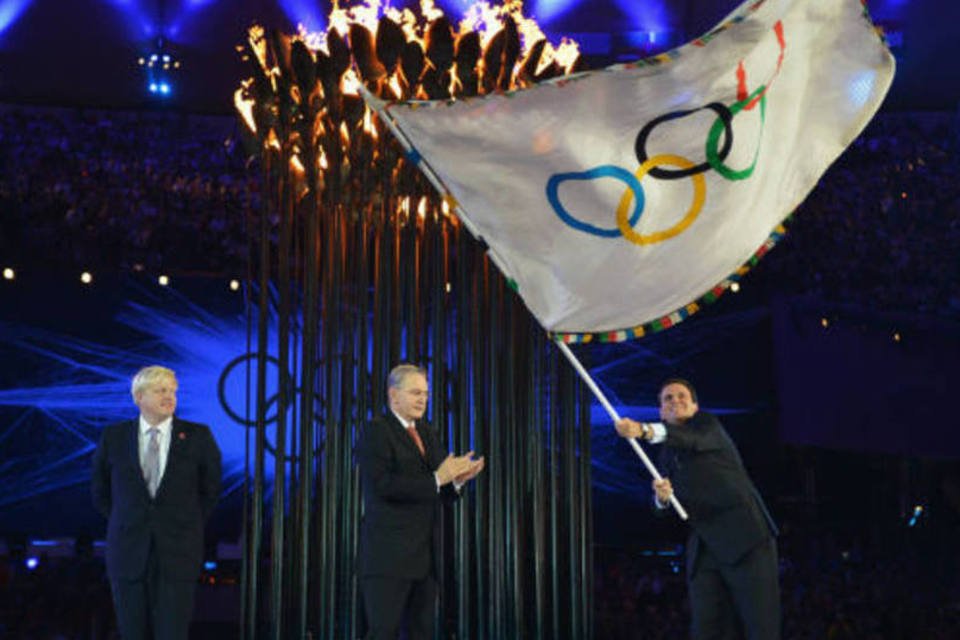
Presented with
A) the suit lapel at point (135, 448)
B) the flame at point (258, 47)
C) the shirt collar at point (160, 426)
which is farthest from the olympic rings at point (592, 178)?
the suit lapel at point (135, 448)

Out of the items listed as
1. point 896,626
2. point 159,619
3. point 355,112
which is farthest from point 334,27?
point 896,626

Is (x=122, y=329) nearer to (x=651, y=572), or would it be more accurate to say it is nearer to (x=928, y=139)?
(x=651, y=572)

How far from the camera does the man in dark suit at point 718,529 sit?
19.5ft

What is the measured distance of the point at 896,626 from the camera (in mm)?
10438

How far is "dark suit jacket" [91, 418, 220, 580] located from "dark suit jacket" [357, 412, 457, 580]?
2.25 feet

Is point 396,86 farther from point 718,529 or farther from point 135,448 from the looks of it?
point 718,529

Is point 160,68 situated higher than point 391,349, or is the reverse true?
point 160,68

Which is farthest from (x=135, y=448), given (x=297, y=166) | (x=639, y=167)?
(x=639, y=167)

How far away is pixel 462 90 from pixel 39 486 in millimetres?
8274

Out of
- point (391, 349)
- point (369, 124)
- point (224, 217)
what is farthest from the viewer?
point (224, 217)

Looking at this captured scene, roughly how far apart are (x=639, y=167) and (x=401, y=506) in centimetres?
180

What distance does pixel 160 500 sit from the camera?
18.2 ft

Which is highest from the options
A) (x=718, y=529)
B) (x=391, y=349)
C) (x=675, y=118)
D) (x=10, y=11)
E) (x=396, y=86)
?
(x=10, y=11)

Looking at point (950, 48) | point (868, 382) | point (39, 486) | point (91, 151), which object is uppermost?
point (950, 48)
